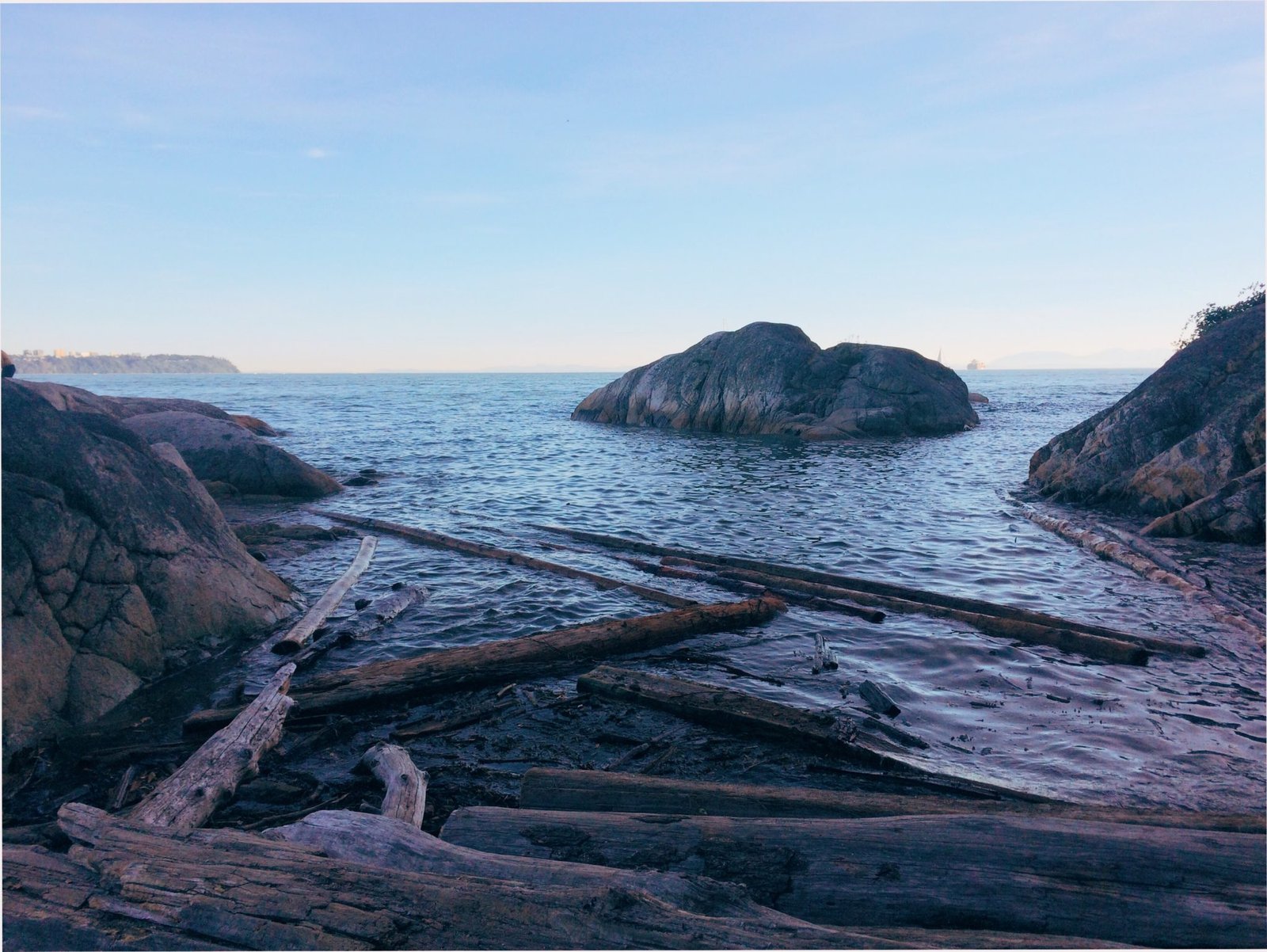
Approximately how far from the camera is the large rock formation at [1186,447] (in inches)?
488

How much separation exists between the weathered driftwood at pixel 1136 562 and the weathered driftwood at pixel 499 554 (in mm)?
6710

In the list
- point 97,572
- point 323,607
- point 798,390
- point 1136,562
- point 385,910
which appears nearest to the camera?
point 385,910

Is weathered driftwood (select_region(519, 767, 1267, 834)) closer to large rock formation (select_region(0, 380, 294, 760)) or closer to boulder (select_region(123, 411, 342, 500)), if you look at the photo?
large rock formation (select_region(0, 380, 294, 760))

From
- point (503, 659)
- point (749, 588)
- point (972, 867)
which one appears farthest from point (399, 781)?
point (749, 588)

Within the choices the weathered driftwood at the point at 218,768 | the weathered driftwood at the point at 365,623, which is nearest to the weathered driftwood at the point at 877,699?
the weathered driftwood at the point at 218,768

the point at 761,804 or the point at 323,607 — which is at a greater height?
the point at 761,804

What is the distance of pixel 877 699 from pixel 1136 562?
7.22m

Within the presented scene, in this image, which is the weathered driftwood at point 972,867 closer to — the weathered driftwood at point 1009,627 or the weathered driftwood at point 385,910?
the weathered driftwood at point 385,910

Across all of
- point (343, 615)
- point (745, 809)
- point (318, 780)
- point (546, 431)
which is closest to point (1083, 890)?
point (745, 809)

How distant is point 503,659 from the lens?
714 centimetres

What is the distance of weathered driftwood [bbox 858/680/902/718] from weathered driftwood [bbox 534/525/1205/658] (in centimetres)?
298

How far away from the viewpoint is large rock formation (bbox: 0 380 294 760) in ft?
19.9

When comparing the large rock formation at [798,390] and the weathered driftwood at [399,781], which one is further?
the large rock formation at [798,390]

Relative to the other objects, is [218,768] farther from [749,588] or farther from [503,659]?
Answer: [749,588]
